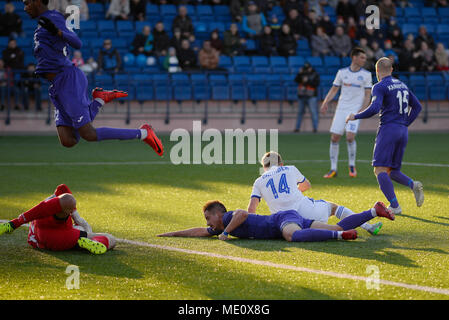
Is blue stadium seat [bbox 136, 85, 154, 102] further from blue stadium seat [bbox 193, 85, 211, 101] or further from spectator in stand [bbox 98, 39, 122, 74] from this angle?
blue stadium seat [bbox 193, 85, 211, 101]

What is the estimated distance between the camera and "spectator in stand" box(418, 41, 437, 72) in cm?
2447

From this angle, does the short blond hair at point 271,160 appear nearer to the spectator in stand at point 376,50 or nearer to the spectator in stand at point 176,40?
the spectator in stand at point 176,40

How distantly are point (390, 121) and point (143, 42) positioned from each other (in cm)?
1561

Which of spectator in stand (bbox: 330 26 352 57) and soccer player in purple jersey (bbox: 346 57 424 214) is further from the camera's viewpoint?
spectator in stand (bbox: 330 26 352 57)

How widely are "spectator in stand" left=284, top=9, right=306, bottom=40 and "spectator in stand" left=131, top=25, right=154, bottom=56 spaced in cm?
490

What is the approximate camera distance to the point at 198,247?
638cm

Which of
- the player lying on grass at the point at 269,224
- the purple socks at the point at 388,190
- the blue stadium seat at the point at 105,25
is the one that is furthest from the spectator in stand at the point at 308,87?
the player lying on grass at the point at 269,224

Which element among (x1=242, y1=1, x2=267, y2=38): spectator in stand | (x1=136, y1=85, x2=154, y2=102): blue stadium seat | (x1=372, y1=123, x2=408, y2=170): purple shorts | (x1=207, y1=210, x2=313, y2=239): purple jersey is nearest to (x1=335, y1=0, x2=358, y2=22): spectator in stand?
(x1=242, y1=1, x2=267, y2=38): spectator in stand

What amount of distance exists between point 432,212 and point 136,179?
5.07 metres

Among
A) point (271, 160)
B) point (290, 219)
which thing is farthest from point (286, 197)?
point (271, 160)

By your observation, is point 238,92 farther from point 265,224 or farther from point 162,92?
point 265,224

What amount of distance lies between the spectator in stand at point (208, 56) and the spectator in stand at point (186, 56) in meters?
0.24

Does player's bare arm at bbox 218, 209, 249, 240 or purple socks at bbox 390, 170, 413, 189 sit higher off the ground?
purple socks at bbox 390, 170, 413, 189
